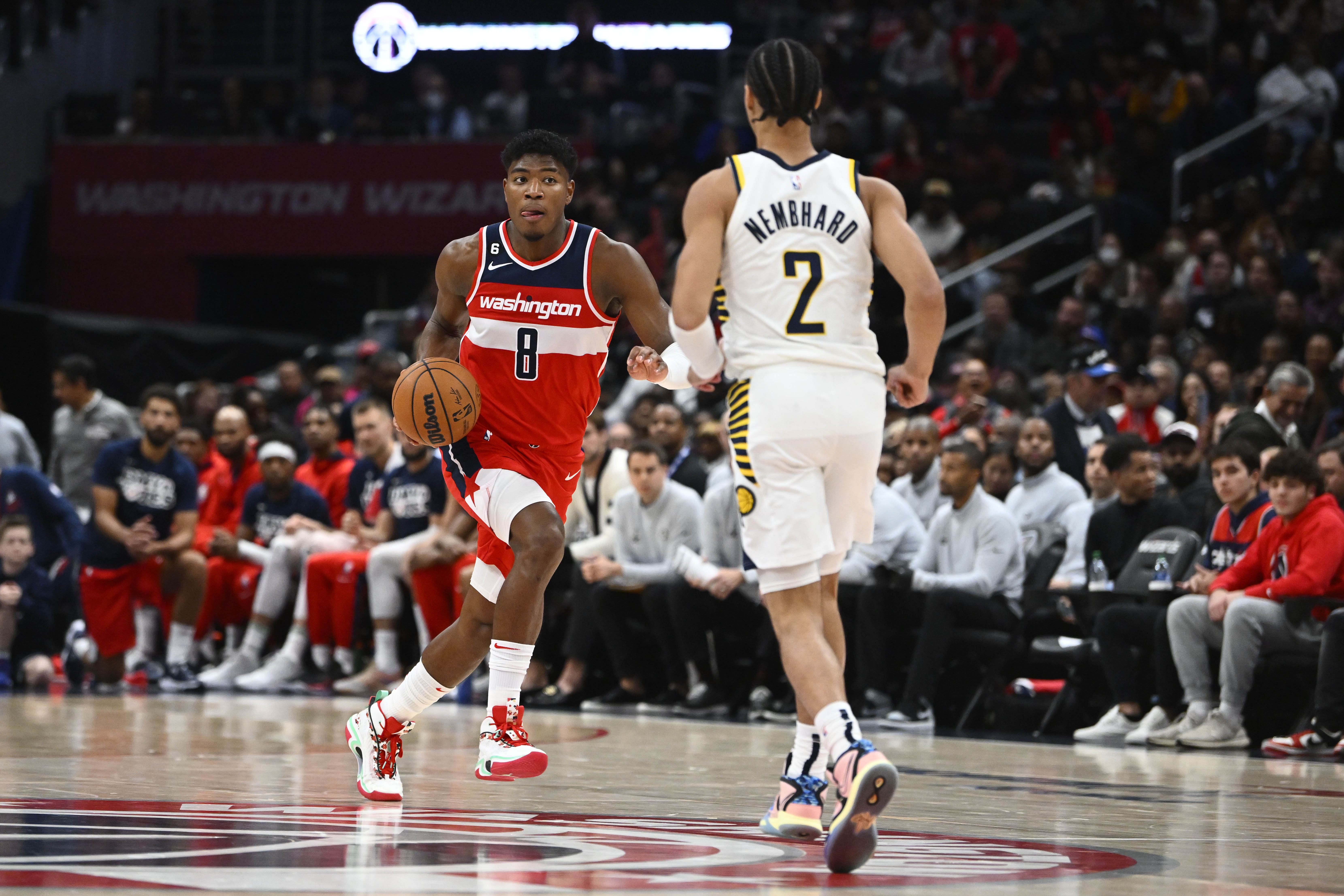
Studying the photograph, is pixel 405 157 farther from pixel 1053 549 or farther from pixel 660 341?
pixel 660 341

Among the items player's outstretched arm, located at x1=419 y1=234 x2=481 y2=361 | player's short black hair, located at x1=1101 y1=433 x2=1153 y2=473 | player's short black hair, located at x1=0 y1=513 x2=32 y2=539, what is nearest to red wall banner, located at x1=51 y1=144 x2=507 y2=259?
player's short black hair, located at x1=0 y1=513 x2=32 y2=539

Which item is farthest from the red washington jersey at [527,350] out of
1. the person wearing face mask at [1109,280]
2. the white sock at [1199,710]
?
the person wearing face mask at [1109,280]

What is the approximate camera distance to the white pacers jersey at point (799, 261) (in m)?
4.18

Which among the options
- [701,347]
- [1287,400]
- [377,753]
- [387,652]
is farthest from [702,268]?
[387,652]

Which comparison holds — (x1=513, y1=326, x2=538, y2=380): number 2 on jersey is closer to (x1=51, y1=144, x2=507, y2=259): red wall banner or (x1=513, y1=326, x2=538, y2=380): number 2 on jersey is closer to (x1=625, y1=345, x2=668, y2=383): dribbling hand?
(x1=625, y1=345, x2=668, y2=383): dribbling hand

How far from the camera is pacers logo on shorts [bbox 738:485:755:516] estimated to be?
13.8 ft

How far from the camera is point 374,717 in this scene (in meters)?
5.02

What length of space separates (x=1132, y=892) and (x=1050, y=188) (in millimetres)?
12873

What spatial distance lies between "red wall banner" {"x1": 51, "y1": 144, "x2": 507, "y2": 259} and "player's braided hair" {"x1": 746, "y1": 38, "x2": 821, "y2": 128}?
15245 mm

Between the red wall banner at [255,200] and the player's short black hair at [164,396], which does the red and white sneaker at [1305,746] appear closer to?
the player's short black hair at [164,396]

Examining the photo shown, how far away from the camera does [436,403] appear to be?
4984 millimetres

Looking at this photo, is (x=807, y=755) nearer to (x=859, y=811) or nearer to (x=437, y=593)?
(x=859, y=811)

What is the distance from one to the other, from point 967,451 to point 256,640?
18.2 ft

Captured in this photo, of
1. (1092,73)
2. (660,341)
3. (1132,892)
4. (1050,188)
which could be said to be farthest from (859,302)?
(1092,73)
